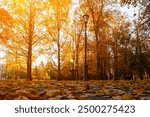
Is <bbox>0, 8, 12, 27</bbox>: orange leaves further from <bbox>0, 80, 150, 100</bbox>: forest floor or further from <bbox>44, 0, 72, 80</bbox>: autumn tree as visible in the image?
<bbox>0, 80, 150, 100</bbox>: forest floor

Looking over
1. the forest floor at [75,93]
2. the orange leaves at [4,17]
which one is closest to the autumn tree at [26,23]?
the orange leaves at [4,17]

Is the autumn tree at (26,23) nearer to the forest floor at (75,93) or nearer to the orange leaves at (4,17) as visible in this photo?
the orange leaves at (4,17)

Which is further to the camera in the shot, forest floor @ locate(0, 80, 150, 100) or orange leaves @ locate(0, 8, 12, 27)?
orange leaves @ locate(0, 8, 12, 27)

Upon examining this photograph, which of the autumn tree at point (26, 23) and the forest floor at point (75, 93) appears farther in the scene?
the autumn tree at point (26, 23)

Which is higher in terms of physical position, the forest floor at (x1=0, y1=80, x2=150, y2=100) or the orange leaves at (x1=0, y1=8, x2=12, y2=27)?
the orange leaves at (x1=0, y1=8, x2=12, y2=27)

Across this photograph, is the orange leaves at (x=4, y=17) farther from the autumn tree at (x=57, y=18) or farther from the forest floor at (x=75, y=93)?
the forest floor at (x=75, y=93)

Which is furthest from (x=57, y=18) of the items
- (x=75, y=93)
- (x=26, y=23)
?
(x=75, y=93)

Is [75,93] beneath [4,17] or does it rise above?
A: beneath

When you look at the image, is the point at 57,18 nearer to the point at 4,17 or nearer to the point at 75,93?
the point at 4,17

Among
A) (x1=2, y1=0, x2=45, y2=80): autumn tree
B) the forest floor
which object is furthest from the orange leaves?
the forest floor

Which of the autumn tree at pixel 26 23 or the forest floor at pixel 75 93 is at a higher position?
the autumn tree at pixel 26 23

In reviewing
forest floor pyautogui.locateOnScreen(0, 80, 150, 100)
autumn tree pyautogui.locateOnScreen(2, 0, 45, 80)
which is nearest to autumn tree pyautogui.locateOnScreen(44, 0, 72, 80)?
autumn tree pyautogui.locateOnScreen(2, 0, 45, 80)

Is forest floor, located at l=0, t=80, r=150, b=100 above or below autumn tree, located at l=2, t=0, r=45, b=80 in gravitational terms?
below

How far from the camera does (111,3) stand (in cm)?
2819
